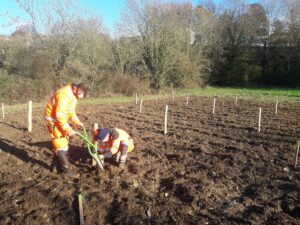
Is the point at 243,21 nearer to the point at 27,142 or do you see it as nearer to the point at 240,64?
the point at 240,64

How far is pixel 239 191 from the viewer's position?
196 inches

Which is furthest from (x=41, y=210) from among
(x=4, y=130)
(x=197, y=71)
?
(x=197, y=71)

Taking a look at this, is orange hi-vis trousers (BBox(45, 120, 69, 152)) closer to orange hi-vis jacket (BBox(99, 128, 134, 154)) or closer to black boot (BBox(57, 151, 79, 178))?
black boot (BBox(57, 151, 79, 178))

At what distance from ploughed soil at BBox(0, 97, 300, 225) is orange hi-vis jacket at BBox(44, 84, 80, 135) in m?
1.11

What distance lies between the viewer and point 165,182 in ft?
17.6

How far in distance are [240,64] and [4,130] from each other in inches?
1334

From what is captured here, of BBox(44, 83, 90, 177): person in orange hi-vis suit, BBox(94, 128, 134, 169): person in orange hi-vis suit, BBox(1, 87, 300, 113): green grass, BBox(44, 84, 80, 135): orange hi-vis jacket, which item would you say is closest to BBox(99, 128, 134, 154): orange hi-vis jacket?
BBox(94, 128, 134, 169): person in orange hi-vis suit

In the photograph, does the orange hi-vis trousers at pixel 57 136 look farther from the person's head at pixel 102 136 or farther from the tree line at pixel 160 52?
the tree line at pixel 160 52

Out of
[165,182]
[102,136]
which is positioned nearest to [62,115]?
[102,136]

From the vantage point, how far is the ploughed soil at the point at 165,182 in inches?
163

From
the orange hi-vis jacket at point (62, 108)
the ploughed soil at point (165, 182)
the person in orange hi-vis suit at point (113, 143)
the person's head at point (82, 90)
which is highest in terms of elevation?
the person's head at point (82, 90)

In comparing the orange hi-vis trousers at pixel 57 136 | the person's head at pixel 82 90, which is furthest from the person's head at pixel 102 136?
the person's head at pixel 82 90

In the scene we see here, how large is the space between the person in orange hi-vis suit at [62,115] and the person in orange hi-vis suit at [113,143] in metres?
0.60

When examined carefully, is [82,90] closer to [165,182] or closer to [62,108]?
[62,108]
